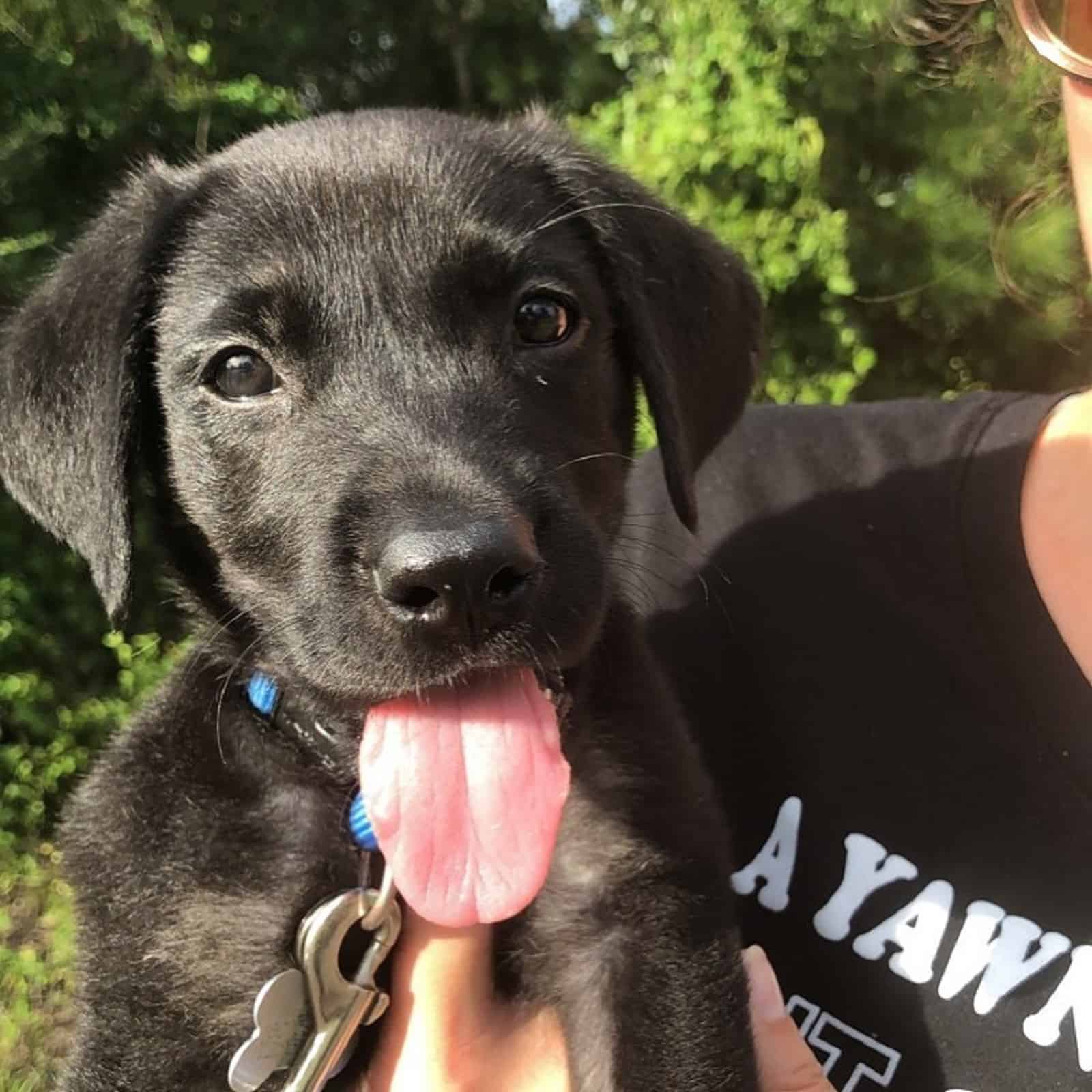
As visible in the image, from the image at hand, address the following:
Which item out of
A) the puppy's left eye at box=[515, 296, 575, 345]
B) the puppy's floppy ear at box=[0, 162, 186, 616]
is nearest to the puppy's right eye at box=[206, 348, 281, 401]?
the puppy's floppy ear at box=[0, 162, 186, 616]

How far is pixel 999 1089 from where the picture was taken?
1517mm

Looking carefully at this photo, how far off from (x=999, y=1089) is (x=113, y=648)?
13.0 ft

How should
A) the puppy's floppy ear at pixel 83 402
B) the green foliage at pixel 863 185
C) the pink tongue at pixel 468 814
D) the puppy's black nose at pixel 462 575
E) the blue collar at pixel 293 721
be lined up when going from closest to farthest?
the puppy's black nose at pixel 462 575 → the pink tongue at pixel 468 814 → the puppy's floppy ear at pixel 83 402 → the blue collar at pixel 293 721 → the green foliage at pixel 863 185

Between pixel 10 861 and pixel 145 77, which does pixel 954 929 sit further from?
pixel 145 77

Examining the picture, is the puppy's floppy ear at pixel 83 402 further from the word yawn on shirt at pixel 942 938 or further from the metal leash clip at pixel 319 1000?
the word yawn on shirt at pixel 942 938

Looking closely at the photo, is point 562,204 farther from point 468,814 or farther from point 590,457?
point 468,814

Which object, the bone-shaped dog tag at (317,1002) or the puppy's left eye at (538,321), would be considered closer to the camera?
the bone-shaped dog tag at (317,1002)

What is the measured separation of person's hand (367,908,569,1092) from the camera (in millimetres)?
1584

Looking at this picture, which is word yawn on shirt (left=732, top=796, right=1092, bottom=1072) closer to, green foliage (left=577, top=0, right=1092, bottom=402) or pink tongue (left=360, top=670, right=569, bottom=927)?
pink tongue (left=360, top=670, right=569, bottom=927)

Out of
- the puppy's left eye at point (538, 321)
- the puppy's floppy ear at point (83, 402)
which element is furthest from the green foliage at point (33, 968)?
the puppy's left eye at point (538, 321)

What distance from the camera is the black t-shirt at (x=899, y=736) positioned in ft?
5.12

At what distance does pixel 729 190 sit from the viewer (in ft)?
12.9

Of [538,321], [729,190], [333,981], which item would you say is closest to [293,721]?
[333,981]

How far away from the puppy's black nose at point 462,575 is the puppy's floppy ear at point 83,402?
0.49 metres
